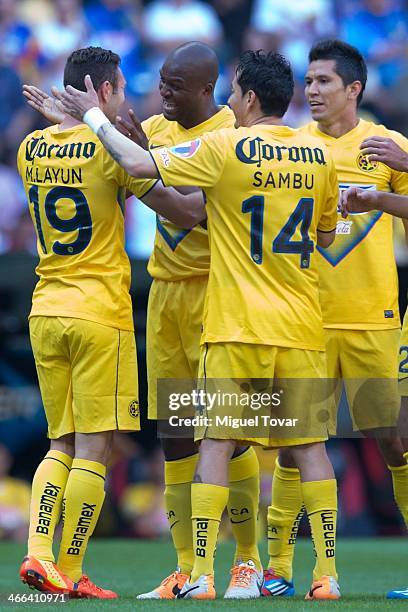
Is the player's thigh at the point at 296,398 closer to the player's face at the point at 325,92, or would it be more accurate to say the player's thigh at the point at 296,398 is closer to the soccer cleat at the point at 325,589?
the soccer cleat at the point at 325,589

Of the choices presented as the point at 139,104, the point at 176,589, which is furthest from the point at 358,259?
the point at 139,104

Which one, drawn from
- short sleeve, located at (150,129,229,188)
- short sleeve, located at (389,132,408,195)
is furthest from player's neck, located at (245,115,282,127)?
short sleeve, located at (389,132,408,195)

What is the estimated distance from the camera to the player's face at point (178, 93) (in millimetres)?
6145

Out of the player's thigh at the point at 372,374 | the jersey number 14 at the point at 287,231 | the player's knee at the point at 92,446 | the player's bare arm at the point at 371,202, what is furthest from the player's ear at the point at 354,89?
the player's knee at the point at 92,446

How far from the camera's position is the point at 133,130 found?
5926mm

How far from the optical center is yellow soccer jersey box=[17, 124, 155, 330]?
602cm

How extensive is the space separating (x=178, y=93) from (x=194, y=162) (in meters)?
0.70

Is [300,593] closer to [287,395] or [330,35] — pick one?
[287,395]

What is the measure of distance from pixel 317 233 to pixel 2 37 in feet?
29.5

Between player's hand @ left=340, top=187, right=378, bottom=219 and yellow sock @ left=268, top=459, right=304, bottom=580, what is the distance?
147 centimetres

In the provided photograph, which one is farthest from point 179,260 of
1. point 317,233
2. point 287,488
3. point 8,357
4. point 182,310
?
point 8,357

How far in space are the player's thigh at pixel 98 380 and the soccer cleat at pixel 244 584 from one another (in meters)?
0.88

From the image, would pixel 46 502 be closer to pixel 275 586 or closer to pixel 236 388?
pixel 236 388

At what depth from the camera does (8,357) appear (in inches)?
428
